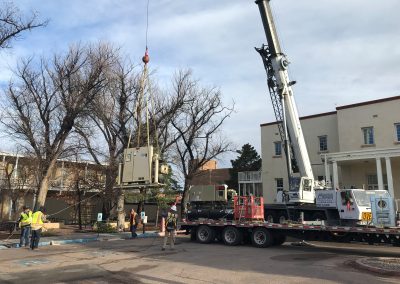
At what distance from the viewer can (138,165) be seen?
46.1 feet

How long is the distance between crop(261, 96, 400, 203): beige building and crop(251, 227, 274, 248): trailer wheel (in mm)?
15307

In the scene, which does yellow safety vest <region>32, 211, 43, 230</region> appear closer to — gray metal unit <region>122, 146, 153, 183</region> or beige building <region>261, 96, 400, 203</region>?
gray metal unit <region>122, 146, 153, 183</region>

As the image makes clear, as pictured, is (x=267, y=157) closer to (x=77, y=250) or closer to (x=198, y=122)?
(x=198, y=122)

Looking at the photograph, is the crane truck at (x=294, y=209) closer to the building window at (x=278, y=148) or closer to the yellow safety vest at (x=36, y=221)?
the yellow safety vest at (x=36, y=221)

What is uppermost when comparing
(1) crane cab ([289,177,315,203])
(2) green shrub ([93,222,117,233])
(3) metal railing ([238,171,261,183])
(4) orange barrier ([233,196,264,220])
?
(3) metal railing ([238,171,261,183])

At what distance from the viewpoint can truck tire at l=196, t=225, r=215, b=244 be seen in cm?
1961

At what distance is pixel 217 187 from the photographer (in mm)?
28109

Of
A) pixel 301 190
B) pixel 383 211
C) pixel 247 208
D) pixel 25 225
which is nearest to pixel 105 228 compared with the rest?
pixel 25 225

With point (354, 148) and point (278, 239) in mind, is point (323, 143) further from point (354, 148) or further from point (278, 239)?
point (278, 239)

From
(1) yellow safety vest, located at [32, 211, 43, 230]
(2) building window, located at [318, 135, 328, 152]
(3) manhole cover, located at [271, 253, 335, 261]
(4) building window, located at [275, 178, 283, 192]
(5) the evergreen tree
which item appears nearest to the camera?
(3) manhole cover, located at [271, 253, 335, 261]

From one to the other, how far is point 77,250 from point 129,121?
13.1 metres

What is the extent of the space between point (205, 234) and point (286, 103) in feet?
27.4

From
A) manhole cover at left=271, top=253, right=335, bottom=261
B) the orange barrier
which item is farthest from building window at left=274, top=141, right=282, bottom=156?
manhole cover at left=271, top=253, right=335, bottom=261

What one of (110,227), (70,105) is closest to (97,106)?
(70,105)
